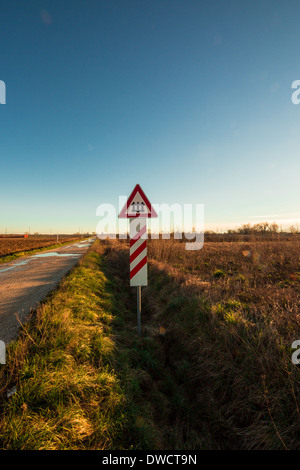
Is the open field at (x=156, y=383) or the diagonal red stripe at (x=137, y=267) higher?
the diagonal red stripe at (x=137, y=267)

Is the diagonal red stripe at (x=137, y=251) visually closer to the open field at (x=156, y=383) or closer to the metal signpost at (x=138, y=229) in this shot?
the metal signpost at (x=138, y=229)

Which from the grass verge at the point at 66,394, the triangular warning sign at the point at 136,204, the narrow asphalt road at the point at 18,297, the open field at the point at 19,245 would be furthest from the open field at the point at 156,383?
the open field at the point at 19,245

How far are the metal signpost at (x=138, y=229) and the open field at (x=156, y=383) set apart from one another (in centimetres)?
112

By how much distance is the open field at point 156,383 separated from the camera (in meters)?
1.89

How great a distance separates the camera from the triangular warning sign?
4238mm

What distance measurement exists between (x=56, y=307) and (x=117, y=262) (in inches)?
369

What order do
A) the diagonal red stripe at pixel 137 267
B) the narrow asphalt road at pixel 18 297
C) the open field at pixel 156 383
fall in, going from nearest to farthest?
the open field at pixel 156 383 < the narrow asphalt road at pixel 18 297 < the diagonal red stripe at pixel 137 267

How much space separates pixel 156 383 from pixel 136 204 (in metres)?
3.16

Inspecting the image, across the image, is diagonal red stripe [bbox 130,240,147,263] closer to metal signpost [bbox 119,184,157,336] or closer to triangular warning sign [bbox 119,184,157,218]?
metal signpost [bbox 119,184,157,336]

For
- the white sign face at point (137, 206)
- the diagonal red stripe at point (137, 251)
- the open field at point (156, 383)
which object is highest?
the white sign face at point (137, 206)

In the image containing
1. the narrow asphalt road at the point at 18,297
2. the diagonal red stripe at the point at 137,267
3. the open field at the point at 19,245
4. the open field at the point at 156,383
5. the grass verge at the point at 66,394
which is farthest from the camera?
the open field at the point at 19,245

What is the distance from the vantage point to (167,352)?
3809 mm

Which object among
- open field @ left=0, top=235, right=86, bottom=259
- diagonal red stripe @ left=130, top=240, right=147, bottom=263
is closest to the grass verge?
diagonal red stripe @ left=130, top=240, right=147, bottom=263
